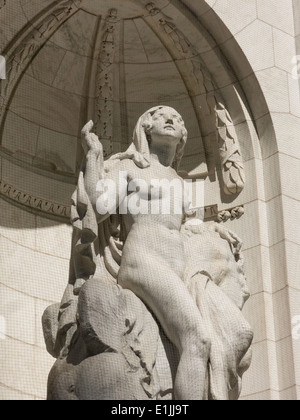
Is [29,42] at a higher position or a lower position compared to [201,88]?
higher

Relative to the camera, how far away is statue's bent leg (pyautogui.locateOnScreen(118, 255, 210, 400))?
7270 millimetres

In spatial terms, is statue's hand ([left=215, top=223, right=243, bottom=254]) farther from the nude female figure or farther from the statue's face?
the statue's face

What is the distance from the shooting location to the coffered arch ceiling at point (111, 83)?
887cm

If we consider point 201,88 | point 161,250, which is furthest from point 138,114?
point 161,250

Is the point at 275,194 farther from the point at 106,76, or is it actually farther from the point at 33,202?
the point at 33,202

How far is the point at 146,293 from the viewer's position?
7.53 metres

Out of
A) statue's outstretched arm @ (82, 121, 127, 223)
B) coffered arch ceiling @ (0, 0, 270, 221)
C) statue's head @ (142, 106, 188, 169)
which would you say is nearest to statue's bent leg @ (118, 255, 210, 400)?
statue's outstretched arm @ (82, 121, 127, 223)

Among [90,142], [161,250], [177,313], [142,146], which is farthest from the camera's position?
[142,146]

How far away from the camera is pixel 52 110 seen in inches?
357

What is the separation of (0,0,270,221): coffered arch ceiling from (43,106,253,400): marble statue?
0.79 m

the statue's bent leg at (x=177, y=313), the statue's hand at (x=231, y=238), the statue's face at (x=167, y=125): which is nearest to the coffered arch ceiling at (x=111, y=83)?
the statue's hand at (x=231, y=238)

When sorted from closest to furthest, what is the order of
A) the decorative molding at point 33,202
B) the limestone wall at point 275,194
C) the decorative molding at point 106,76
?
1. the limestone wall at point 275,194
2. the decorative molding at point 33,202
3. the decorative molding at point 106,76

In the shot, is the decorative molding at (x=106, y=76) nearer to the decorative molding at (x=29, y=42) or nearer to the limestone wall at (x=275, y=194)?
the decorative molding at (x=29, y=42)

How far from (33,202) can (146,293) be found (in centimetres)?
153
